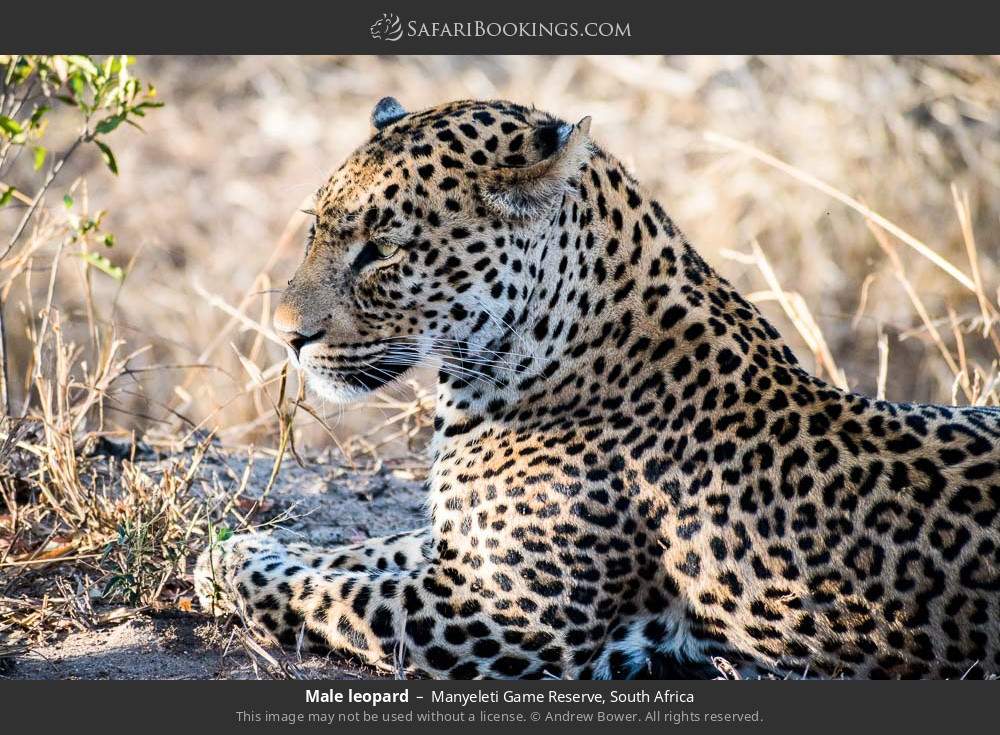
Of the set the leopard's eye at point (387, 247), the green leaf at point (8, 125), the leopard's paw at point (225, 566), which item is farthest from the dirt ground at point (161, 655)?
the green leaf at point (8, 125)

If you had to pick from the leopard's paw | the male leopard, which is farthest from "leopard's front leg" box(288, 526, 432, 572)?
the male leopard

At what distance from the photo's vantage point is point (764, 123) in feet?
46.8

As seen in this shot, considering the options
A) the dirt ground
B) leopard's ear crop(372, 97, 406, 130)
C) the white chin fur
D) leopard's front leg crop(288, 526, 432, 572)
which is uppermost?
leopard's ear crop(372, 97, 406, 130)

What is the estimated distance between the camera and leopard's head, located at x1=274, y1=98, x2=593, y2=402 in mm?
5520

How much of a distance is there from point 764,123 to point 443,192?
9.36 meters

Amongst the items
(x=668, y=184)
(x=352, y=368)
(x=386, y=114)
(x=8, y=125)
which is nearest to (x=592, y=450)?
(x=352, y=368)

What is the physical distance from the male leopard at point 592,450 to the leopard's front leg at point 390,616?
11 mm

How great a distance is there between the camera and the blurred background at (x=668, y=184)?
1270cm

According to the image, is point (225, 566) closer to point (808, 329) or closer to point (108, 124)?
point (108, 124)

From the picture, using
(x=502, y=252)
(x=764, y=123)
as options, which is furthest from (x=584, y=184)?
(x=764, y=123)

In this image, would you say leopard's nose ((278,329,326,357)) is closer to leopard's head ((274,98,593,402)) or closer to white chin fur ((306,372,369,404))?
leopard's head ((274,98,593,402))

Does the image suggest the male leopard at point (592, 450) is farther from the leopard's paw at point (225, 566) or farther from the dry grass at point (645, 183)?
the dry grass at point (645, 183)

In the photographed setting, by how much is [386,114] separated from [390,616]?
221 cm

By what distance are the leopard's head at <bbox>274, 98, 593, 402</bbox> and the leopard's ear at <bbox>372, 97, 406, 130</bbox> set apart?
384 mm
